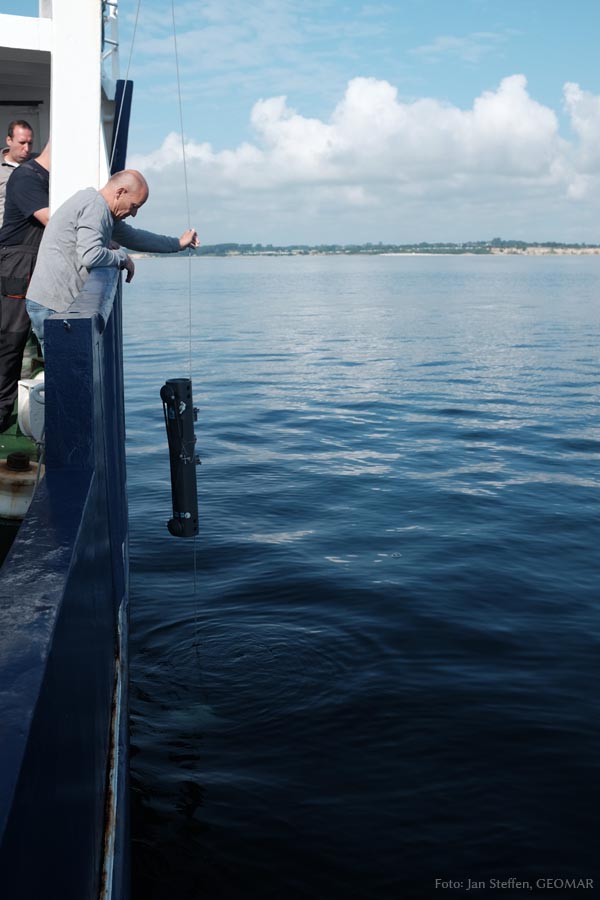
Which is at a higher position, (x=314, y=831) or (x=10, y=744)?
(x=10, y=744)

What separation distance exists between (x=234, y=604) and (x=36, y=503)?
503 cm

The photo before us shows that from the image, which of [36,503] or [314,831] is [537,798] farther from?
[36,503]

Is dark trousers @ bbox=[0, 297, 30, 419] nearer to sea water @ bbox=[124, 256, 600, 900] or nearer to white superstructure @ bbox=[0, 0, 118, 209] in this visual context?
white superstructure @ bbox=[0, 0, 118, 209]

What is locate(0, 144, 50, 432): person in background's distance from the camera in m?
6.63

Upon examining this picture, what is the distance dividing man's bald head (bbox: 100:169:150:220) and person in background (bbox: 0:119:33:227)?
78.9 inches

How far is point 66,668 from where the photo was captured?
2.01 m

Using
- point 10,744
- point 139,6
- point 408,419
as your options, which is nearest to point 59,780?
point 10,744

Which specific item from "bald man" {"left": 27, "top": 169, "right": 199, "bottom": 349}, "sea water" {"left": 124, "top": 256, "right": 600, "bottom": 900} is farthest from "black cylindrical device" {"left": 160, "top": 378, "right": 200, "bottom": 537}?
"sea water" {"left": 124, "top": 256, "right": 600, "bottom": 900}

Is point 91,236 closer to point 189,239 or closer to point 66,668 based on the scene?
point 189,239

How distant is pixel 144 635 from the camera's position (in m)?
6.89

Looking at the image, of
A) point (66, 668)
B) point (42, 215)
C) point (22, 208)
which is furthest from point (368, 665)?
point (66, 668)

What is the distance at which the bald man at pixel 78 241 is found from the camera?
17.4 feet

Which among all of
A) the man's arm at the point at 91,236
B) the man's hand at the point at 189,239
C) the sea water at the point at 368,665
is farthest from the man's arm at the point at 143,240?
the sea water at the point at 368,665

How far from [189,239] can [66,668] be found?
217 inches
